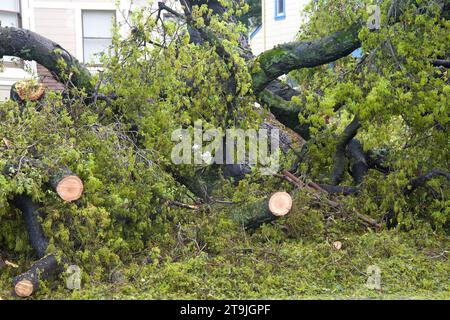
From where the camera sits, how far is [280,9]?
76.0ft

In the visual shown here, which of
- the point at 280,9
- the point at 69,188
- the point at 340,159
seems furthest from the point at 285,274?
the point at 280,9

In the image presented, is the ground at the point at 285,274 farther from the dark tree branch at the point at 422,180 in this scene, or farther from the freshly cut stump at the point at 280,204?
the dark tree branch at the point at 422,180

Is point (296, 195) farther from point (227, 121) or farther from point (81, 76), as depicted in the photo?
point (81, 76)

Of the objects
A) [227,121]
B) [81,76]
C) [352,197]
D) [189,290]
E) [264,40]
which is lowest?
[189,290]

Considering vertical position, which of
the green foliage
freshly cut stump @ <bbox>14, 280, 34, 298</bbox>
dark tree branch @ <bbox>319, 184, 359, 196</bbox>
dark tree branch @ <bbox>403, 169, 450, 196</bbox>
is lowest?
freshly cut stump @ <bbox>14, 280, 34, 298</bbox>

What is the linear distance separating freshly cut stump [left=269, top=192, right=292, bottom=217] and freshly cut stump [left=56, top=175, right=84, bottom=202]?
83.8 inches

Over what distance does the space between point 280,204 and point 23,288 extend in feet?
9.49

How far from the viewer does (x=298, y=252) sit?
7531mm

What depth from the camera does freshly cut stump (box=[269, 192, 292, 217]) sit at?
7.96 metres

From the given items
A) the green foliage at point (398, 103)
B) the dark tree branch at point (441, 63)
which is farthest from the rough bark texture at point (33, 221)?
the dark tree branch at point (441, 63)

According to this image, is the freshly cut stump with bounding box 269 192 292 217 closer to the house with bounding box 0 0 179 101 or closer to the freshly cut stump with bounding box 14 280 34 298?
the freshly cut stump with bounding box 14 280 34 298

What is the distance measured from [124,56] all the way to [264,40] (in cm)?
1502

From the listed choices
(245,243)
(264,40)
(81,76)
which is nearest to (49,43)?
(81,76)

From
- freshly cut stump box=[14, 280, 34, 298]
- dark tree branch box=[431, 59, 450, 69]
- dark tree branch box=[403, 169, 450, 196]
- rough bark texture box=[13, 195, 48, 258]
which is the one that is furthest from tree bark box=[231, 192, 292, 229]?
freshly cut stump box=[14, 280, 34, 298]
